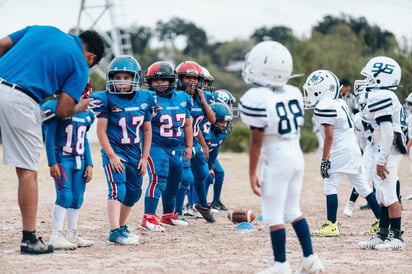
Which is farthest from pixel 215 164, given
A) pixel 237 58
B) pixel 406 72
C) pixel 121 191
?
pixel 237 58

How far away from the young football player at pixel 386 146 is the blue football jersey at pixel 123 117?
246 centimetres

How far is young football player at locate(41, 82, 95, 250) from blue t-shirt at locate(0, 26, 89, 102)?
1.23ft

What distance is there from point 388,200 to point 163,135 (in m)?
2.79

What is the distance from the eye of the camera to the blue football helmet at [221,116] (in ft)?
31.4

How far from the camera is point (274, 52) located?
5348 millimetres

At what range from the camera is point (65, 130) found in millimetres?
6398

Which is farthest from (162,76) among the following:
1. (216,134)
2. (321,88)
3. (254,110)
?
(254,110)

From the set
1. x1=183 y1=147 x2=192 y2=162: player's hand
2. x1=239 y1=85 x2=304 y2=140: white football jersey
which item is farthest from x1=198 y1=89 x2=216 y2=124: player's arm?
x1=239 y1=85 x2=304 y2=140: white football jersey

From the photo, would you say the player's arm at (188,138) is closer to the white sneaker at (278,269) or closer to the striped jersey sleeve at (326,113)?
the striped jersey sleeve at (326,113)

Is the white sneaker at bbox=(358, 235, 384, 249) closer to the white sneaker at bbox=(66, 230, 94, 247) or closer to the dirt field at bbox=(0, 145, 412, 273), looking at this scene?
the dirt field at bbox=(0, 145, 412, 273)

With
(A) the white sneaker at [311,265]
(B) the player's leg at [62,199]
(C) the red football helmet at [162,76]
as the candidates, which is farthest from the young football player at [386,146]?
(B) the player's leg at [62,199]

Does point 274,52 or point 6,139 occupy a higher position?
point 274,52

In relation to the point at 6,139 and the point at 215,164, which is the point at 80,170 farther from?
the point at 215,164

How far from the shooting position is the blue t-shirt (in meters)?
5.92
